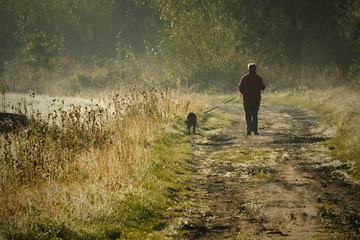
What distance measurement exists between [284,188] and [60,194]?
13.2ft

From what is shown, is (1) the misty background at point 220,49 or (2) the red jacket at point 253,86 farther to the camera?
(1) the misty background at point 220,49

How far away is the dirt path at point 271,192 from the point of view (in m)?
5.27

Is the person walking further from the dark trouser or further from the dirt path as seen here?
the dirt path

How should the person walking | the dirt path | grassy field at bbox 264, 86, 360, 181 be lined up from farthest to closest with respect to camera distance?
the person walking
grassy field at bbox 264, 86, 360, 181
the dirt path

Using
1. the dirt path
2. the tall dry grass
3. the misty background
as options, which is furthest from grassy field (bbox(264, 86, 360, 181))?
the tall dry grass

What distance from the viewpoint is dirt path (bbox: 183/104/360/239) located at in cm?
527

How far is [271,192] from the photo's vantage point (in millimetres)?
6789

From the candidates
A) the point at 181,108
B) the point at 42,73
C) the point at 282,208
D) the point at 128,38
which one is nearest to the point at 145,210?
the point at 282,208

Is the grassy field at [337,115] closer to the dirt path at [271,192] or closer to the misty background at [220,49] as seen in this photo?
the dirt path at [271,192]

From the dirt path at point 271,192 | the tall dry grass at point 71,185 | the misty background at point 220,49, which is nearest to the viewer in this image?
the tall dry grass at point 71,185

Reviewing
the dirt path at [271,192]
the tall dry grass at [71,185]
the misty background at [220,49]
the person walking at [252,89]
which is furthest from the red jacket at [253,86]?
the misty background at [220,49]

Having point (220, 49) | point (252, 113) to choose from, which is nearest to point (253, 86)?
point (252, 113)

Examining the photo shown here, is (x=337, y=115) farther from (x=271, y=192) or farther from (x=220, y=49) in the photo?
(x=220, y=49)

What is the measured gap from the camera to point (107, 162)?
7293 mm
